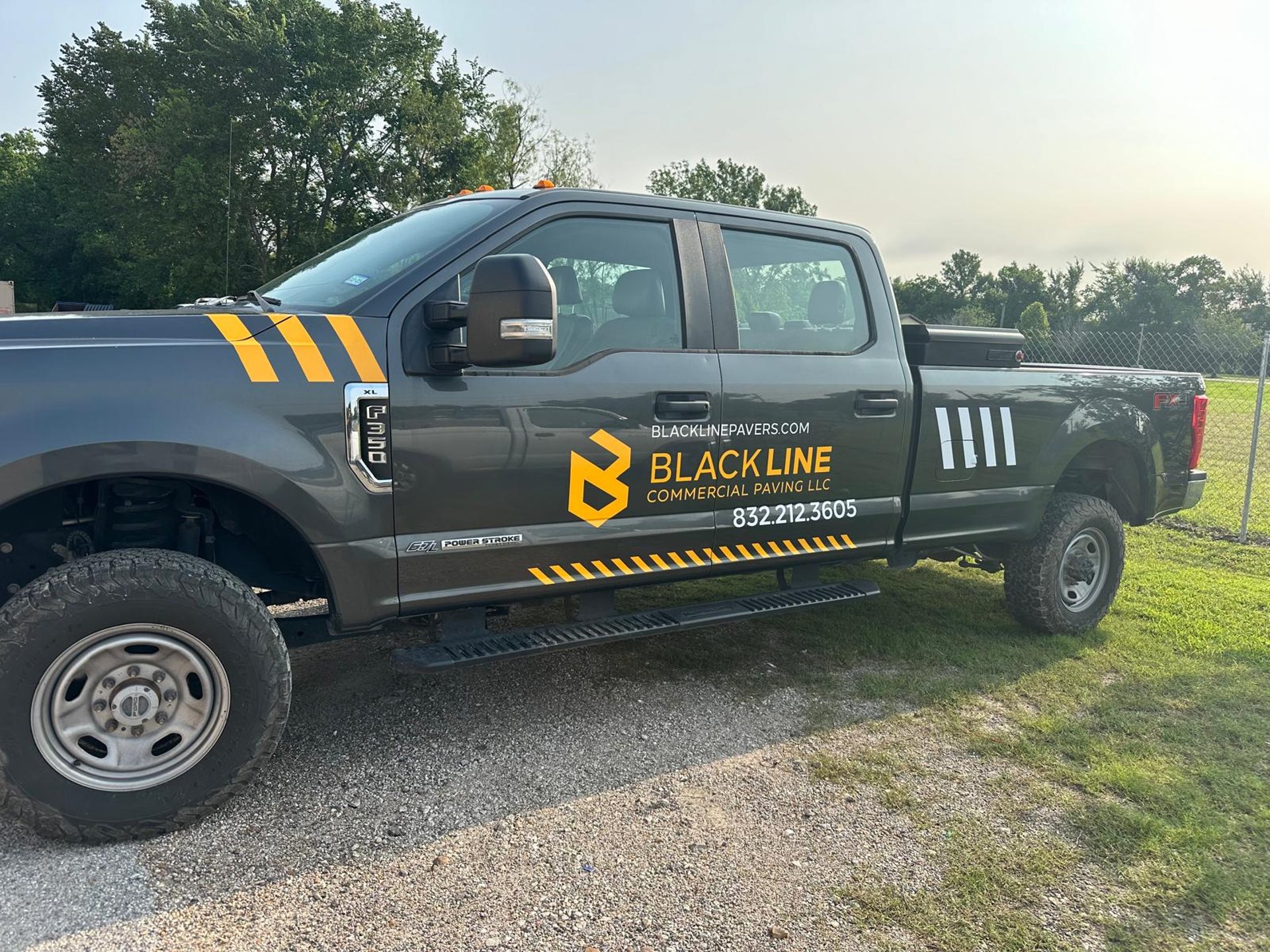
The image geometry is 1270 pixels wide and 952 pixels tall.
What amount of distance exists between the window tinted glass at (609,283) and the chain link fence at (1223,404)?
15.0 feet

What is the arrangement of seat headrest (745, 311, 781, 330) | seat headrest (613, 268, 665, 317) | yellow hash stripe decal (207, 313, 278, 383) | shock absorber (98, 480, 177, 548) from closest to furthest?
yellow hash stripe decal (207, 313, 278, 383), shock absorber (98, 480, 177, 548), seat headrest (613, 268, 665, 317), seat headrest (745, 311, 781, 330)

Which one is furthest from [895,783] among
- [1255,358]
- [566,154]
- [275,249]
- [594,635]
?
[566,154]

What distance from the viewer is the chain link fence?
8086 mm

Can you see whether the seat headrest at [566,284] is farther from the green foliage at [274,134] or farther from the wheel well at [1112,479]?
the green foliage at [274,134]

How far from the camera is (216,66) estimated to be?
24.8 metres

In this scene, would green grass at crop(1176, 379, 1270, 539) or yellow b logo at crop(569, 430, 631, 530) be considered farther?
green grass at crop(1176, 379, 1270, 539)

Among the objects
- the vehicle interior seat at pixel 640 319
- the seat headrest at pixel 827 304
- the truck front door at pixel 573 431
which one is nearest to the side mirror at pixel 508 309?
the truck front door at pixel 573 431

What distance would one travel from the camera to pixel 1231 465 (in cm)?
1294

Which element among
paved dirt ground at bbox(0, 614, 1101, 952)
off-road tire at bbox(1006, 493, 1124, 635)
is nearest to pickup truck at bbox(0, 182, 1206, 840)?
paved dirt ground at bbox(0, 614, 1101, 952)

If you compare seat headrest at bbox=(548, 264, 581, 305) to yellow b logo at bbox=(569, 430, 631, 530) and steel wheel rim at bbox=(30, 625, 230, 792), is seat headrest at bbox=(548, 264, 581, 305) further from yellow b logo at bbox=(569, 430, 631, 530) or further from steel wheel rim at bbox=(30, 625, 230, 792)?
steel wheel rim at bbox=(30, 625, 230, 792)

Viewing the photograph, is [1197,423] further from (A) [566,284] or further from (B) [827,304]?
(A) [566,284]

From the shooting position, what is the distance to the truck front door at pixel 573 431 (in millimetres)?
2979

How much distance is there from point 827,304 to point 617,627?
181 centimetres

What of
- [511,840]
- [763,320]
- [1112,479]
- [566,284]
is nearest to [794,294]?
[763,320]
